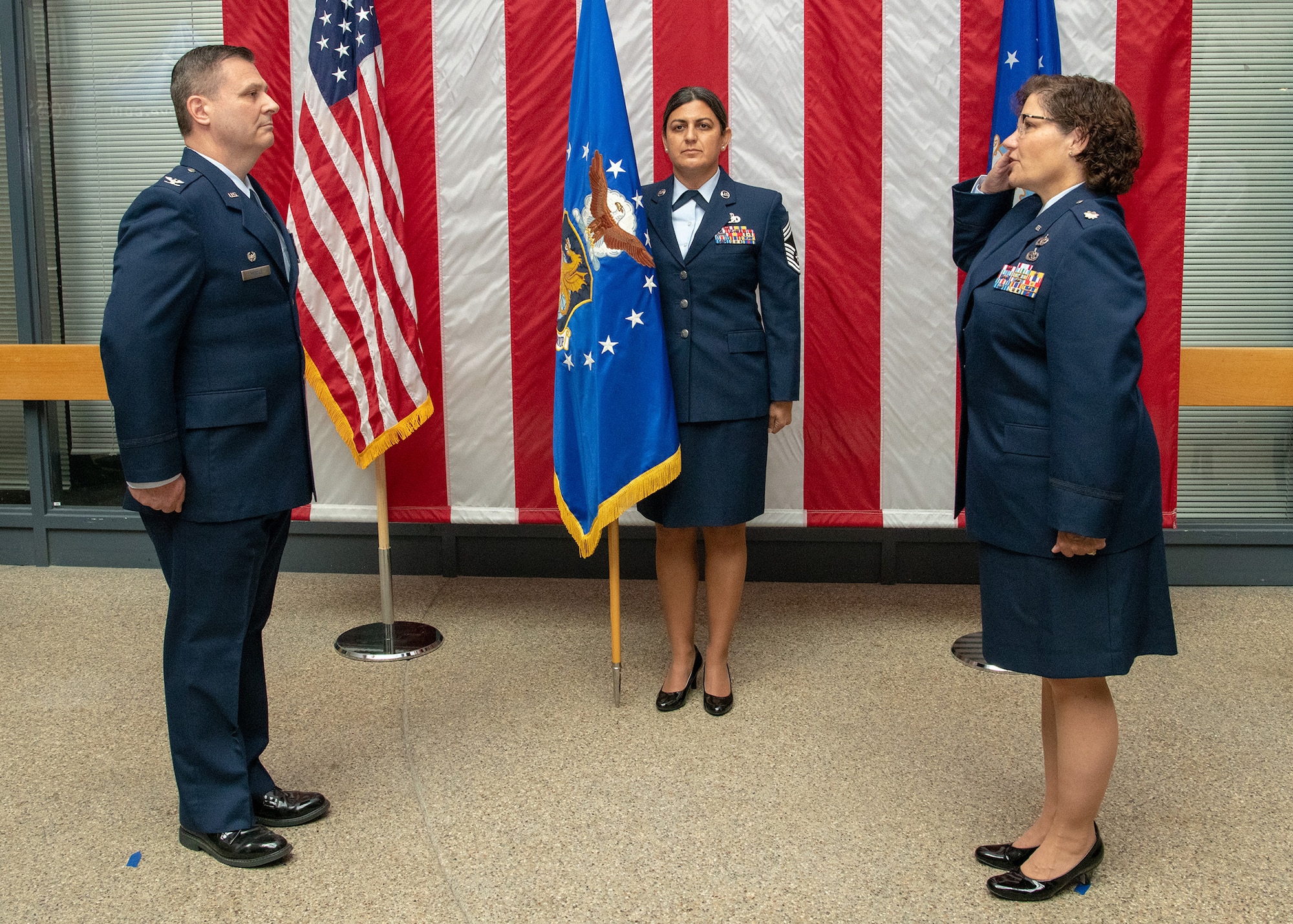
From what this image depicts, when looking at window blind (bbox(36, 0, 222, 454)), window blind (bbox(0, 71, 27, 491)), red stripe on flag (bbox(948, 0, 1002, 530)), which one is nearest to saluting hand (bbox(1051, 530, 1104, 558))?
red stripe on flag (bbox(948, 0, 1002, 530))

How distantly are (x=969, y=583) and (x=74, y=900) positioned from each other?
113 inches

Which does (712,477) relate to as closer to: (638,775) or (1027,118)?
(638,775)

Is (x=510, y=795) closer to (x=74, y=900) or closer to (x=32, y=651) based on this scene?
(x=74, y=900)

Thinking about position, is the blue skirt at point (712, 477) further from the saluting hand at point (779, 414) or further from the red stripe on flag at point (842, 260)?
the red stripe on flag at point (842, 260)

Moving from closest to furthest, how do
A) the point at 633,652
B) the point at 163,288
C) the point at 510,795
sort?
the point at 163,288 → the point at 510,795 → the point at 633,652

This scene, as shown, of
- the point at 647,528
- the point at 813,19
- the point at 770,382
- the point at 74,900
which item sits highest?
the point at 813,19

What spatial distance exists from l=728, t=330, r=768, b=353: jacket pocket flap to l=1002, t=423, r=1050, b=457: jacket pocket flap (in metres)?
1.02

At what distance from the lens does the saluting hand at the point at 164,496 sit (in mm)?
1927

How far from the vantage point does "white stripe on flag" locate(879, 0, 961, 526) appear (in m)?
3.23

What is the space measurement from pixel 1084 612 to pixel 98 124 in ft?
12.6

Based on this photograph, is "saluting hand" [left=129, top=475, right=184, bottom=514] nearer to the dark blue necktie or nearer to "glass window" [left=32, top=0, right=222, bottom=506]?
the dark blue necktie

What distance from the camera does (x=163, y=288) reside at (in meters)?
1.87

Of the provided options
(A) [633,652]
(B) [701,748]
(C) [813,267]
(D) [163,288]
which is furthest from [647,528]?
(D) [163,288]

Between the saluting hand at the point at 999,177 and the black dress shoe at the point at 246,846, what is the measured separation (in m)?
1.83
